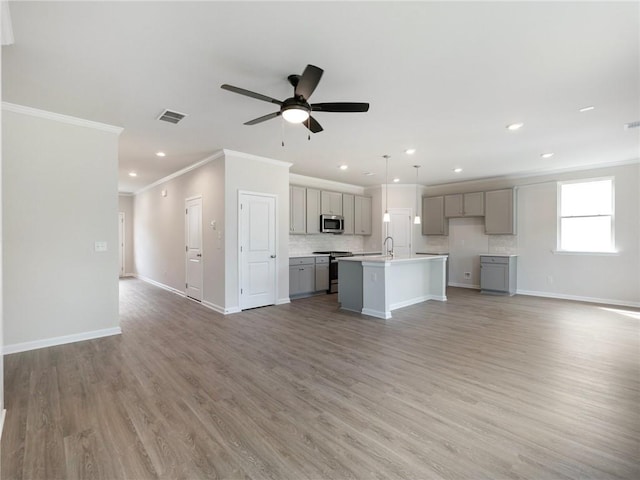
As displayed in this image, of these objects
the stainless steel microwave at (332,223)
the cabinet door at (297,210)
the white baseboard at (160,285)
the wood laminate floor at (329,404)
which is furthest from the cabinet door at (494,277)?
the white baseboard at (160,285)

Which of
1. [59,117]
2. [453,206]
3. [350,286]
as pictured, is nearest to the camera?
[59,117]

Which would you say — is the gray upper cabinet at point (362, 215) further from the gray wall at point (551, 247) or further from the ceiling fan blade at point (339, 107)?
the ceiling fan blade at point (339, 107)

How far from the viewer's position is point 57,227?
368 centimetres

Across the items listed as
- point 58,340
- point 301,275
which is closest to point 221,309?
point 301,275

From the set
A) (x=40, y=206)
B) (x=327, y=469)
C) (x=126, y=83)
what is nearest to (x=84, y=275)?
(x=40, y=206)

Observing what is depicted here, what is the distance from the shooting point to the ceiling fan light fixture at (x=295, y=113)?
2.58 meters

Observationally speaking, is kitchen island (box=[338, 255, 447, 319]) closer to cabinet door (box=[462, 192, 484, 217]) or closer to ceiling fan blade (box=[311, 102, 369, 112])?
cabinet door (box=[462, 192, 484, 217])

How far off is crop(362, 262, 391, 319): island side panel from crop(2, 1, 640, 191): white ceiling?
2.00 metres

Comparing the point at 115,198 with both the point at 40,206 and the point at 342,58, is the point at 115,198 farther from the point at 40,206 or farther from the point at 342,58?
the point at 342,58

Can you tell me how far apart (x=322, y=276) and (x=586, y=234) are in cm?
555

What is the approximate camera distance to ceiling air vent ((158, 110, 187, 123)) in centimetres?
357

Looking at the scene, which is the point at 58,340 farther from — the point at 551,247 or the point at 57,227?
the point at 551,247

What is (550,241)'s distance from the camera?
6.62 meters

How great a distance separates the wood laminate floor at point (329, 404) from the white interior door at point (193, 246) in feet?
6.13
